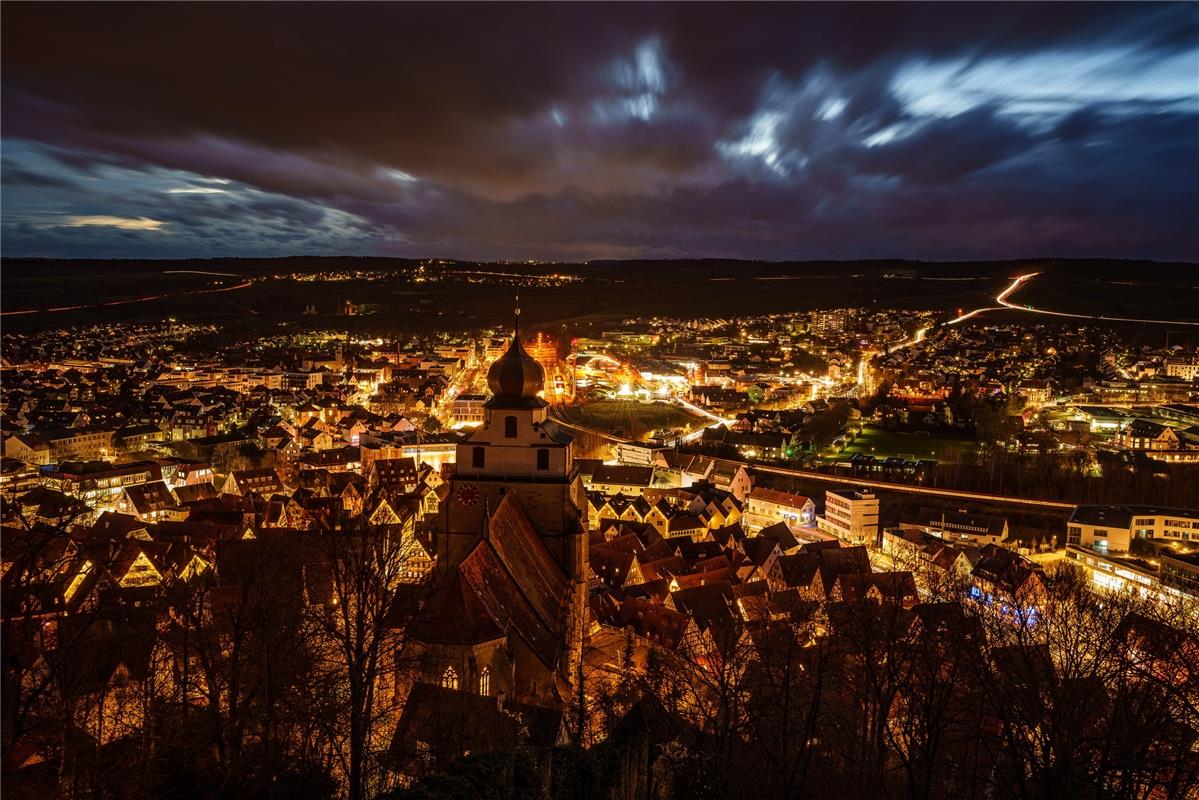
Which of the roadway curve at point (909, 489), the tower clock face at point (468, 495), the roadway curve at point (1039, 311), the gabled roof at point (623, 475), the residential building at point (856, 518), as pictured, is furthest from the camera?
the roadway curve at point (1039, 311)

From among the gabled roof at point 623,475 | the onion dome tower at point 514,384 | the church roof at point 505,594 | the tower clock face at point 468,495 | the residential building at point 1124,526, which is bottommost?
the gabled roof at point 623,475

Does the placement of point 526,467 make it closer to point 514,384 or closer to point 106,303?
point 514,384

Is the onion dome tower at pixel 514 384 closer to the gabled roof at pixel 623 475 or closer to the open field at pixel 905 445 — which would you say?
the gabled roof at pixel 623 475

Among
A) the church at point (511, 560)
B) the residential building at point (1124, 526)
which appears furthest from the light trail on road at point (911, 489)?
Result: the church at point (511, 560)

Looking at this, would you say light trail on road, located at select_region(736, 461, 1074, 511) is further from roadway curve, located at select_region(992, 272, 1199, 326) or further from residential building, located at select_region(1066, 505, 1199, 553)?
roadway curve, located at select_region(992, 272, 1199, 326)

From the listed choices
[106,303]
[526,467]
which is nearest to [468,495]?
[526,467]

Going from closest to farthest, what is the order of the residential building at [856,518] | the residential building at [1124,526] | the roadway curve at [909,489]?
the residential building at [1124,526]
the residential building at [856,518]
the roadway curve at [909,489]

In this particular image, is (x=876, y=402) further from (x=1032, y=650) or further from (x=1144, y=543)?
(x=1032, y=650)
